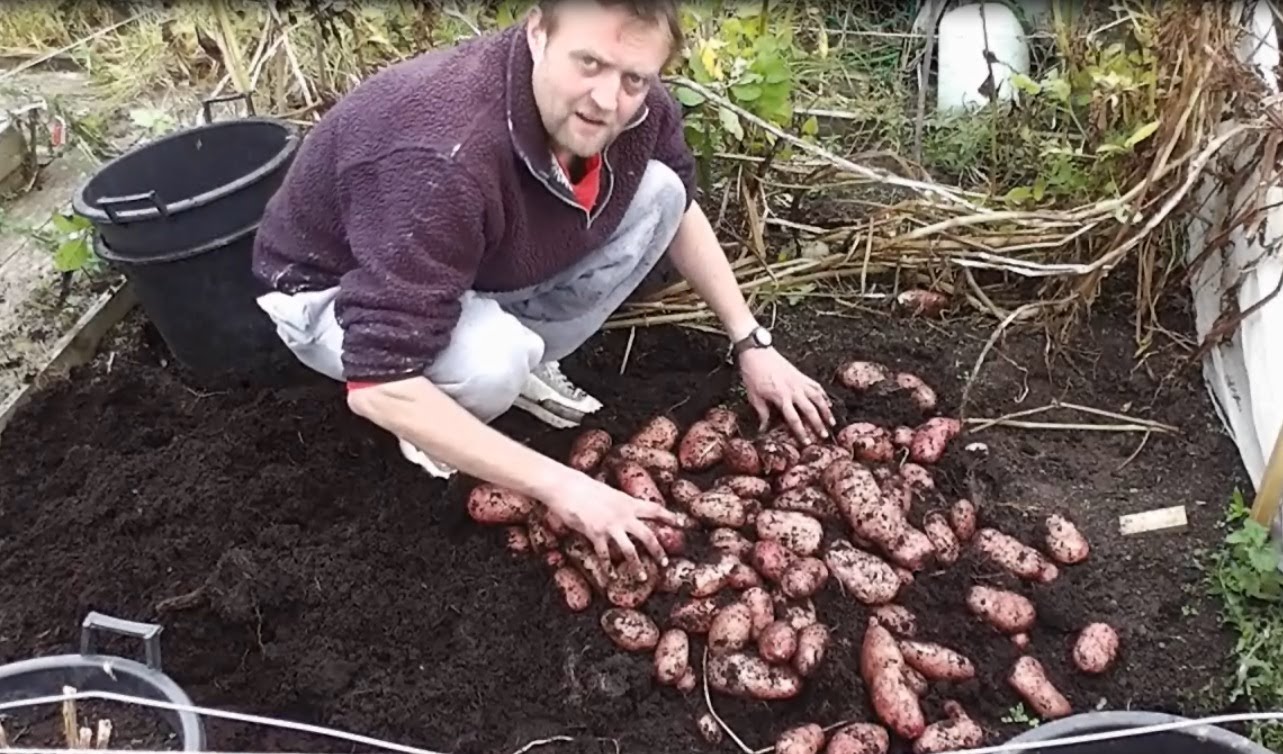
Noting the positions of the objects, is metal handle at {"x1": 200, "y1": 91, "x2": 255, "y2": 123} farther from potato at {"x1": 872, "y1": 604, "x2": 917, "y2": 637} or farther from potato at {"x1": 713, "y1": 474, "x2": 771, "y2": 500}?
potato at {"x1": 872, "y1": 604, "x2": 917, "y2": 637}

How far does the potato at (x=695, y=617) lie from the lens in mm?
2309

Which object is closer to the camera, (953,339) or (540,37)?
(540,37)

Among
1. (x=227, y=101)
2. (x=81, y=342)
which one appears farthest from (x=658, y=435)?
(x=227, y=101)

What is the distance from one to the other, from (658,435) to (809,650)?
0.62 m

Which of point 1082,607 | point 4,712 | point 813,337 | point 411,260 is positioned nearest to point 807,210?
point 813,337

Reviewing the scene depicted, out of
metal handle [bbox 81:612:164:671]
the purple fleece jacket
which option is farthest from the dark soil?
the purple fleece jacket

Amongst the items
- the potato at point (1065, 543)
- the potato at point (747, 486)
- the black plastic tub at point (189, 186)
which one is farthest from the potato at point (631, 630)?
the black plastic tub at point (189, 186)

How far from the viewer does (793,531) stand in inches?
94.4

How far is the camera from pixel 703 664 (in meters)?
2.30

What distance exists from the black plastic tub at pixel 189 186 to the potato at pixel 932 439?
149cm

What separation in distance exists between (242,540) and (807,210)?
169 cm

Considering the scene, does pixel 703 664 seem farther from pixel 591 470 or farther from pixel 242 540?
pixel 242 540

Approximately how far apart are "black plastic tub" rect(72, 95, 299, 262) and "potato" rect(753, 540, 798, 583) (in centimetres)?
135

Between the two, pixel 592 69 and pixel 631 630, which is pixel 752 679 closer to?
pixel 631 630
